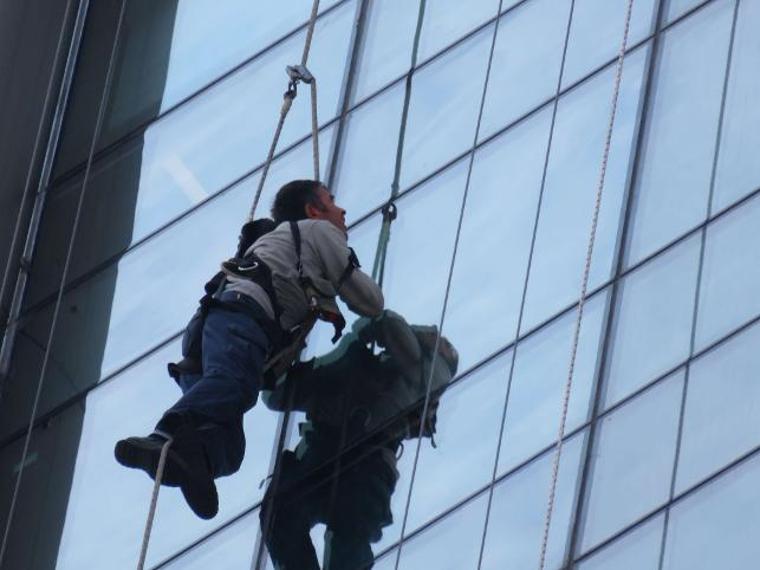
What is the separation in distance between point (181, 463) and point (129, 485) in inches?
81.2

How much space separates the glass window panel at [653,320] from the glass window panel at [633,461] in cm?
11

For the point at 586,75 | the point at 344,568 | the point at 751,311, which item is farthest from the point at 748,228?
the point at 344,568

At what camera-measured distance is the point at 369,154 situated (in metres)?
13.5

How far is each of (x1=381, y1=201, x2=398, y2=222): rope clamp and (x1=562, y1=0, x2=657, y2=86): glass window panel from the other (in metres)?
1.02

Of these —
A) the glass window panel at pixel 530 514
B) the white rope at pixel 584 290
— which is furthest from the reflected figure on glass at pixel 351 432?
the white rope at pixel 584 290

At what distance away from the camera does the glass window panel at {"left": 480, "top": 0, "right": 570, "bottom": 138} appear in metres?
13.4

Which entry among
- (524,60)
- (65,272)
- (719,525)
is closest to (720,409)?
(719,525)

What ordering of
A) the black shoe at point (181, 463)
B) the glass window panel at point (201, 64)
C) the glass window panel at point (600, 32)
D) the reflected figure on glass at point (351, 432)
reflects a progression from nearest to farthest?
1. the black shoe at point (181, 463)
2. the reflected figure on glass at point (351, 432)
3. the glass window panel at point (600, 32)
4. the glass window panel at point (201, 64)

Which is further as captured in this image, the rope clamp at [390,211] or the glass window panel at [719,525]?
the rope clamp at [390,211]

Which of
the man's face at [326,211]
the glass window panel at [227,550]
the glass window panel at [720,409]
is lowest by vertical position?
the glass window panel at [720,409]

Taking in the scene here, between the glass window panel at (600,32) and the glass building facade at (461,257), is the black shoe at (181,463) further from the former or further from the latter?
the glass window panel at (600,32)

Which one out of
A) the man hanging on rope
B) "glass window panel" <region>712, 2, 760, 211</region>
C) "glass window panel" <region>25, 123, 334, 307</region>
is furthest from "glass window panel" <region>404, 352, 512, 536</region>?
"glass window panel" <region>25, 123, 334, 307</region>

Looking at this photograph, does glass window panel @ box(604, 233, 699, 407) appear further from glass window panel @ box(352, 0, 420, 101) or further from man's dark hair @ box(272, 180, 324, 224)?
glass window panel @ box(352, 0, 420, 101)

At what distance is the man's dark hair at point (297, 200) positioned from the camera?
12.0 meters
